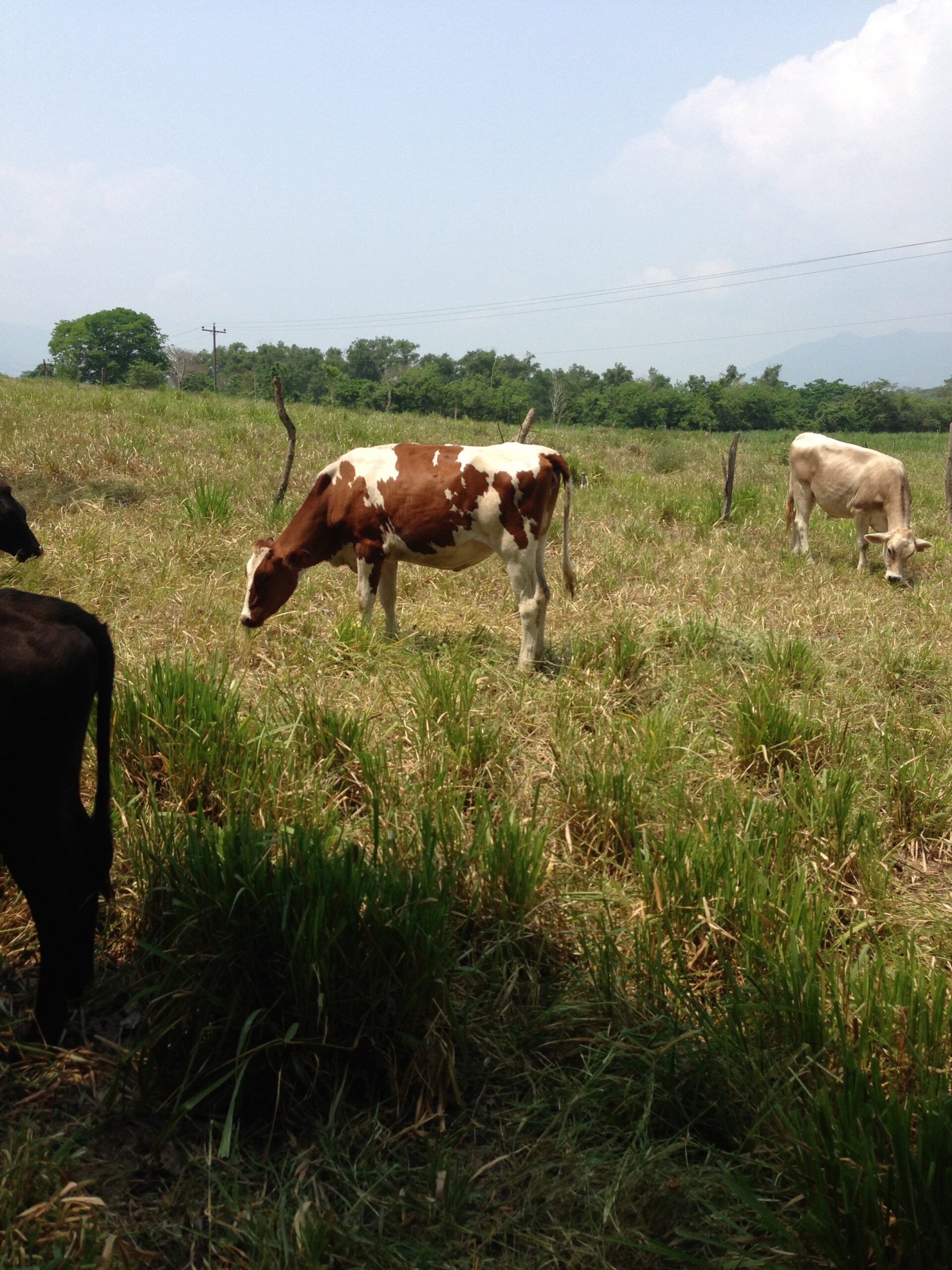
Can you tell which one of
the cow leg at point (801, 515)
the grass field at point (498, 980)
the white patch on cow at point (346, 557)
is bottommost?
the grass field at point (498, 980)

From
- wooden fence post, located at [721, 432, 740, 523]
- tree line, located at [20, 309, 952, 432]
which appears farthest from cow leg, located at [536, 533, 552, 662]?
tree line, located at [20, 309, 952, 432]

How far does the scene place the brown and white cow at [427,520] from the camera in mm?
5746

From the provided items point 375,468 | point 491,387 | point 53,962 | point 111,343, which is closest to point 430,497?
point 375,468

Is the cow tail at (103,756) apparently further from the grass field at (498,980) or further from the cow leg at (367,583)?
the cow leg at (367,583)

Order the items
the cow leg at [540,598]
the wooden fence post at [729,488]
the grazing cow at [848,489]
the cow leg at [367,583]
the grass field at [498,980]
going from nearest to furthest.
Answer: the grass field at [498,980], the cow leg at [540,598], the cow leg at [367,583], the grazing cow at [848,489], the wooden fence post at [729,488]

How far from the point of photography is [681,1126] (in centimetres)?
237

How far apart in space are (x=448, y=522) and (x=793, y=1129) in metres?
4.33

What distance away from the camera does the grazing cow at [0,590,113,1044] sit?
2494 mm

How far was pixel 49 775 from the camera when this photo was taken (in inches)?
101

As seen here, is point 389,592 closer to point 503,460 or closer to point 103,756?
point 503,460

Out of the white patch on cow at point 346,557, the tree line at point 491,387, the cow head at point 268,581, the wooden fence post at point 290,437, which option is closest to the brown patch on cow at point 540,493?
the white patch on cow at point 346,557

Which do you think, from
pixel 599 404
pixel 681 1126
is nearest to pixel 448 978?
pixel 681 1126

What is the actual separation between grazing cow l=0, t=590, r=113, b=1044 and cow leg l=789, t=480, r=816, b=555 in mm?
9315

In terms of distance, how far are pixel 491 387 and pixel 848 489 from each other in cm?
8037
